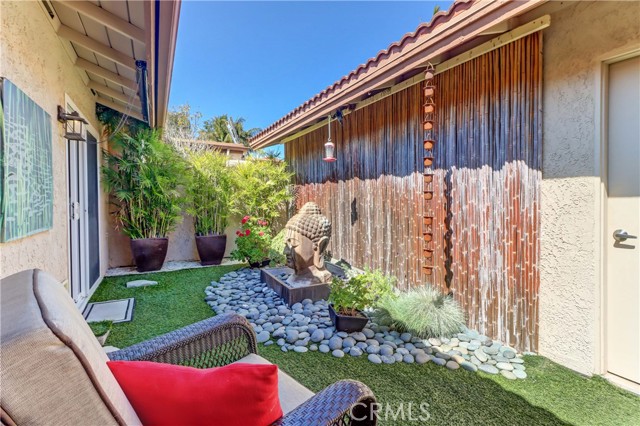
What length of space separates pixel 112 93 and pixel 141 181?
5.60ft

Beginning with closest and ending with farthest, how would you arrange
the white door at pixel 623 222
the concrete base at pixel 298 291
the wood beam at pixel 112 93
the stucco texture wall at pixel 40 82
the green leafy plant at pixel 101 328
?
the stucco texture wall at pixel 40 82 → the white door at pixel 623 222 → the green leafy plant at pixel 101 328 → the concrete base at pixel 298 291 → the wood beam at pixel 112 93

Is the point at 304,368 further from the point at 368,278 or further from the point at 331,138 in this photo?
the point at 331,138

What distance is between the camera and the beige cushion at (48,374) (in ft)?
2.20

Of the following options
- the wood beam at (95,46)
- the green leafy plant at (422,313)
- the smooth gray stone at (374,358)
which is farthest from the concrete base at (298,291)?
the wood beam at (95,46)

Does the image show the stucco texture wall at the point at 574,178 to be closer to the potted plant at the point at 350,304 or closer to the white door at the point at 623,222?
the white door at the point at 623,222

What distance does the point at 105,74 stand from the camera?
4848mm

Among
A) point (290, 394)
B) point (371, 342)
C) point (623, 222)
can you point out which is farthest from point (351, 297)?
point (623, 222)

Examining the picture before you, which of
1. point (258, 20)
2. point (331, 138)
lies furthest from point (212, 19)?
point (331, 138)

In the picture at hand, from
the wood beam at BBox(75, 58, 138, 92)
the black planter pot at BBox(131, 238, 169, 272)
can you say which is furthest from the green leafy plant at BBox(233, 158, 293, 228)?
the wood beam at BBox(75, 58, 138, 92)

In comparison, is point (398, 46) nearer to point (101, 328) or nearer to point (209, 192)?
point (101, 328)

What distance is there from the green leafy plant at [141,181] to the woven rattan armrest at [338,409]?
20.9ft

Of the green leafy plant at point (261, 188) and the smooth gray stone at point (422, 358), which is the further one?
the green leafy plant at point (261, 188)

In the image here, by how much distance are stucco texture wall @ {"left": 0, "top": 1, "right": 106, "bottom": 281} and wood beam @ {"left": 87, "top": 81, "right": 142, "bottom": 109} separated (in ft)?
3.83

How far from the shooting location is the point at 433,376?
105 inches
